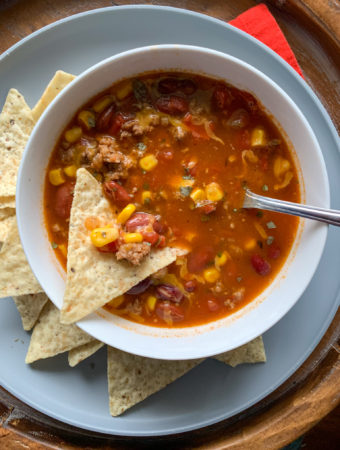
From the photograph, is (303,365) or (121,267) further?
(303,365)

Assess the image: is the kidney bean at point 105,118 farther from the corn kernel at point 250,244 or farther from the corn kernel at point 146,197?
the corn kernel at point 250,244

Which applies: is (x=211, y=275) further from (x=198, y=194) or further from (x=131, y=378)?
(x=131, y=378)

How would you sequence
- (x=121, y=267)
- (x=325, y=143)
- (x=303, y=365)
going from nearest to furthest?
(x=121, y=267), (x=325, y=143), (x=303, y=365)

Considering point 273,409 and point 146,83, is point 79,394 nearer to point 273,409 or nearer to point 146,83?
point 273,409

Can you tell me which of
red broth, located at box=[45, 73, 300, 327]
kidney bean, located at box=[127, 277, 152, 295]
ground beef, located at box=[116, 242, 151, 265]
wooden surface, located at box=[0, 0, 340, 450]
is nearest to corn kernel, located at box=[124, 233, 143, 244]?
ground beef, located at box=[116, 242, 151, 265]

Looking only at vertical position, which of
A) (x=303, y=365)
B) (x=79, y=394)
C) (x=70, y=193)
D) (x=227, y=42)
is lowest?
(x=79, y=394)

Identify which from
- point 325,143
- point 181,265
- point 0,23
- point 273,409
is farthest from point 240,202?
point 0,23

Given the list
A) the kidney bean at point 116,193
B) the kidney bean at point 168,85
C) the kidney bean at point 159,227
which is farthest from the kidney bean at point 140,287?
the kidney bean at point 168,85
